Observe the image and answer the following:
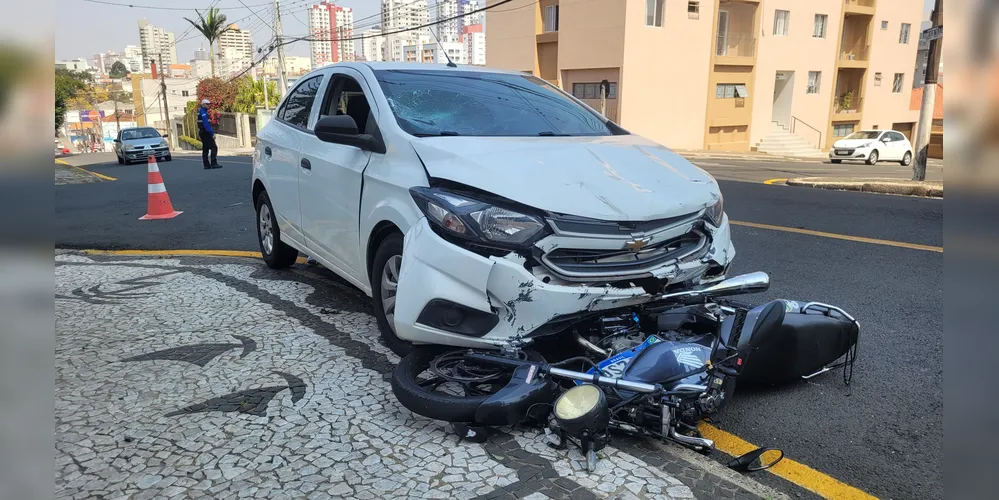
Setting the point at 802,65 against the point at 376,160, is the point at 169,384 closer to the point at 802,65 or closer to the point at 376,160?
the point at 376,160

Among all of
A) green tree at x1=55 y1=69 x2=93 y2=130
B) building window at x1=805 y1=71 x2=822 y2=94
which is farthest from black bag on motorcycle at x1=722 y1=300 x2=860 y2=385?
building window at x1=805 y1=71 x2=822 y2=94

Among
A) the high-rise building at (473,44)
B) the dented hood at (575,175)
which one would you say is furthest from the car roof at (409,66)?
the high-rise building at (473,44)

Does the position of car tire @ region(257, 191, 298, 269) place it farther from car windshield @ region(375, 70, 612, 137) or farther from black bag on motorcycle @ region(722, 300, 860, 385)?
black bag on motorcycle @ region(722, 300, 860, 385)

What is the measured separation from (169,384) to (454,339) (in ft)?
5.40

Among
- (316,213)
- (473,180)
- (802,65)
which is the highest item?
(802,65)

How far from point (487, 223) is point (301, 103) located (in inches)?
117

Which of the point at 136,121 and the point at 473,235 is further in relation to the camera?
the point at 136,121

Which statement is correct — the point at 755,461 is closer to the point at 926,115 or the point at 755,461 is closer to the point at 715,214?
the point at 715,214

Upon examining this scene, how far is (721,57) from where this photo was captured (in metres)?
34.4

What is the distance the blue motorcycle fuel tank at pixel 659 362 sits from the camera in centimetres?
305

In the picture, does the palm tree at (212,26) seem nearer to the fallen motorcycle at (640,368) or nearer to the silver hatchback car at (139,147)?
the silver hatchback car at (139,147)

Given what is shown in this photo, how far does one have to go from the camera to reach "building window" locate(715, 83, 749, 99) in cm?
3512

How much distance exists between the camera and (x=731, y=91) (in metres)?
35.4
